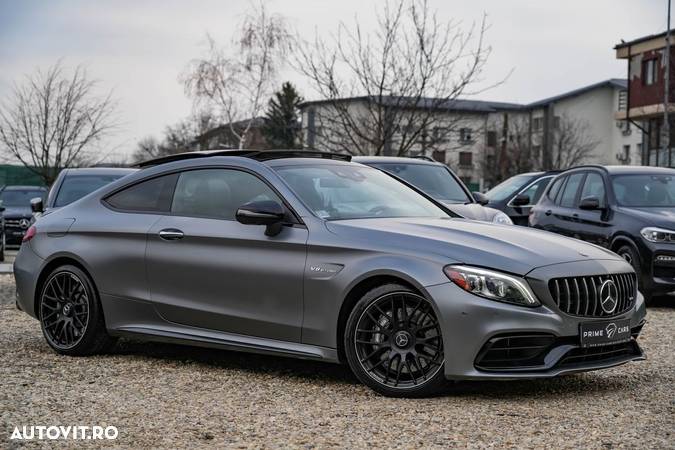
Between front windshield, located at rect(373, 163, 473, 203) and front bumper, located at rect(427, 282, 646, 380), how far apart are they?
661 cm

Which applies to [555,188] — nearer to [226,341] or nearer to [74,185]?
[74,185]

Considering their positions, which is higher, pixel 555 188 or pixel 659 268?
pixel 555 188

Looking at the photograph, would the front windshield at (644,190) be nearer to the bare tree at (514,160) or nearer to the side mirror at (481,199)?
the side mirror at (481,199)

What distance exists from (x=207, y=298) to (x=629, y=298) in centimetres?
279

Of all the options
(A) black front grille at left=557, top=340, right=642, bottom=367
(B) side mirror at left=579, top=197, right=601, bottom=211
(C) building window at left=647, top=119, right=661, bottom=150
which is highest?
(C) building window at left=647, top=119, right=661, bottom=150

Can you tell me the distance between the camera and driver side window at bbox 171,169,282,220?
6.98 meters

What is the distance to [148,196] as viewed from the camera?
7.66 metres

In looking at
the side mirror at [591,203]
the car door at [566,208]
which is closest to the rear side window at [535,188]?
the car door at [566,208]

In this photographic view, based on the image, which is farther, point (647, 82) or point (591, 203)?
point (647, 82)

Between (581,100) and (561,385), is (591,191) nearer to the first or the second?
(561,385)

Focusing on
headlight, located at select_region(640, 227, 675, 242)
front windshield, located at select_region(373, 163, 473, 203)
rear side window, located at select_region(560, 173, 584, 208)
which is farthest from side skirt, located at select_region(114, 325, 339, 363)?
rear side window, located at select_region(560, 173, 584, 208)

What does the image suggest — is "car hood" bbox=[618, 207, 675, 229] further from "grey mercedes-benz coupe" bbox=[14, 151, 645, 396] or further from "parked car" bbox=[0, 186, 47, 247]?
"parked car" bbox=[0, 186, 47, 247]

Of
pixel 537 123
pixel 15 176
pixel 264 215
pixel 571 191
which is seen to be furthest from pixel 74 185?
pixel 537 123

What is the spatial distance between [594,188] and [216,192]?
6.99 m
